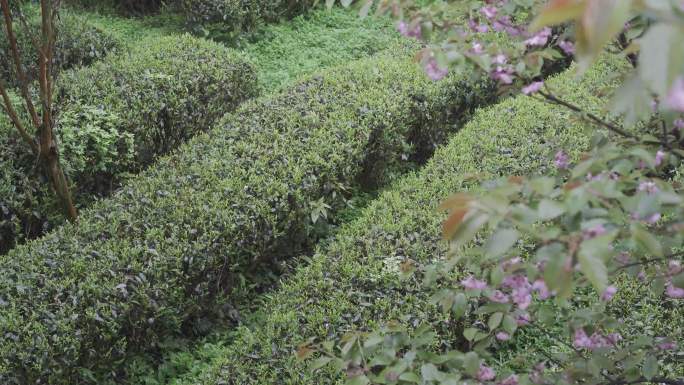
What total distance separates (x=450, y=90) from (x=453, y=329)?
253cm

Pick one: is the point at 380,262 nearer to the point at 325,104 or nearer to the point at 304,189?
the point at 304,189

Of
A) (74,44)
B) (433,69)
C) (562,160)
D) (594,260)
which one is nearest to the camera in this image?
(594,260)

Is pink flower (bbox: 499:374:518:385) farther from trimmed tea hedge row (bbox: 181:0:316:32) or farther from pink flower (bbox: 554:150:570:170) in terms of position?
trimmed tea hedge row (bbox: 181:0:316:32)

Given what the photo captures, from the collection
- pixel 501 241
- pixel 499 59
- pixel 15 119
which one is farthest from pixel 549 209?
pixel 15 119

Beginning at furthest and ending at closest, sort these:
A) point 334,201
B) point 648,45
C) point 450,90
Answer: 1. point 450,90
2. point 334,201
3. point 648,45

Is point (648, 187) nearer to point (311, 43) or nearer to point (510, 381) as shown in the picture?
point (510, 381)

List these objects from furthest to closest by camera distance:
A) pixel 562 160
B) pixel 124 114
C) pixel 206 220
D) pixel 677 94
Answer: pixel 124 114 < pixel 206 220 < pixel 562 160 < pixel 677 94

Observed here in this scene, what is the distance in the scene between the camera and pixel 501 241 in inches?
40.7

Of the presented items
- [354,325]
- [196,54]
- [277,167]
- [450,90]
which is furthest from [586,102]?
[196,54]

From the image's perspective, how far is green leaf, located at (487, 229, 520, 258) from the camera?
3.36ft

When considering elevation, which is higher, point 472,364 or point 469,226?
point 469,226

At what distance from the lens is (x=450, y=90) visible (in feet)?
16.2

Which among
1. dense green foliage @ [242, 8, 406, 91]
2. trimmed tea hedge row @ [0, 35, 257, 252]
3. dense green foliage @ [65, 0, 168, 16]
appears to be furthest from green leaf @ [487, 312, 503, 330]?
dense green foliage @ [65, 0, 168, 16]

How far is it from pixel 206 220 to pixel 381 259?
98cm
